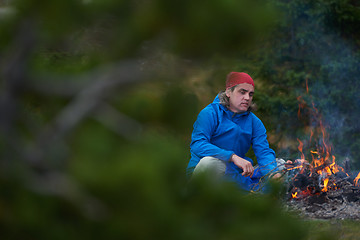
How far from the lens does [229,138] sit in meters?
5.24

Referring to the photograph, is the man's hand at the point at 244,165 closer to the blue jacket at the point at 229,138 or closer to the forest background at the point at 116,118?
the blue jacket at the point at 229,138

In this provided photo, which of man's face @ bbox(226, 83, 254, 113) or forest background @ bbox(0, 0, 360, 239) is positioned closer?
forest background @ bbox(0, 0, 360, 239)

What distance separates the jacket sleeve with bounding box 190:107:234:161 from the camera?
16.1 feet

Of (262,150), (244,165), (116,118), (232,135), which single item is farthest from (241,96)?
(116,118)

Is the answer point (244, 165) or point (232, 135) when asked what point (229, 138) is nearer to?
point (232, 135)

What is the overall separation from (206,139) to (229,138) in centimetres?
30

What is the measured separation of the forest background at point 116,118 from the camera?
1.69 metres

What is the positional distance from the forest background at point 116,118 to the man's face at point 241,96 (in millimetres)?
2934

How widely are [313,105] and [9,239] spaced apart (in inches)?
264

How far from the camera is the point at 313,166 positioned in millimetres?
5941

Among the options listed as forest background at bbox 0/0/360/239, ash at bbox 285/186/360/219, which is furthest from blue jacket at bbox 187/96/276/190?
forest background at bbox 0/0/360/239

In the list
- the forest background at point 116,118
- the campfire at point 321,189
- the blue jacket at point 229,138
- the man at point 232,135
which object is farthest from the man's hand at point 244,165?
the forest background at point 116,118

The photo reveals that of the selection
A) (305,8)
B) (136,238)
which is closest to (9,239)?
(136,238)

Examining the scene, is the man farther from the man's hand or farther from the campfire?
the campfire
